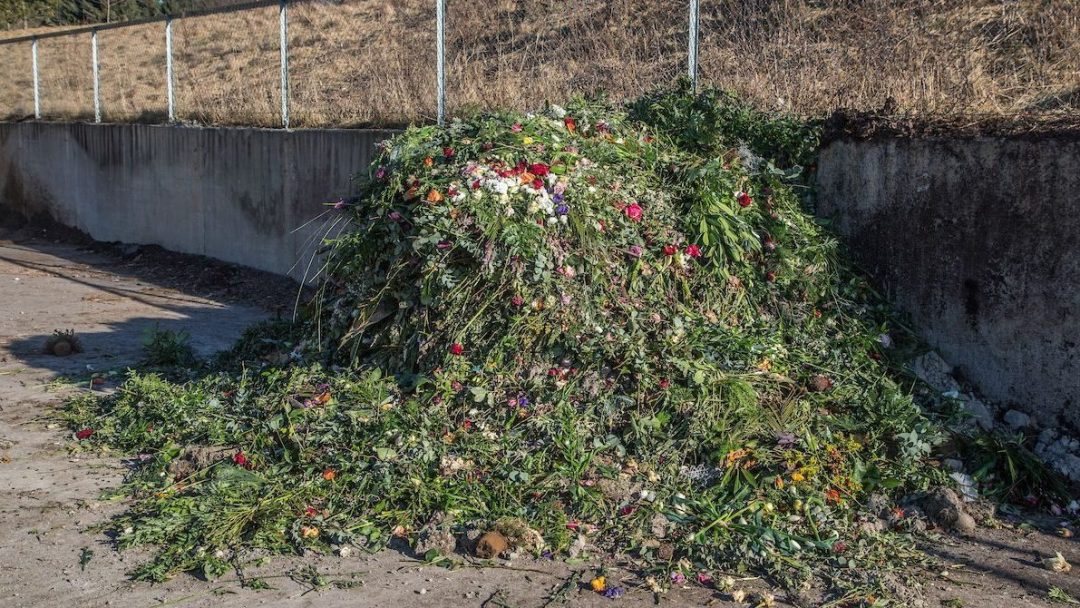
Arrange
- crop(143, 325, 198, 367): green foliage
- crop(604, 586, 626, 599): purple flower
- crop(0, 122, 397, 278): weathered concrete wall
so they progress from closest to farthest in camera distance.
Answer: crop(604, 586, 626, 599): purple flower → crop(143, 325, 198, 367): green foliage → crop(0, 122, 397, 278): weathered concrete wall

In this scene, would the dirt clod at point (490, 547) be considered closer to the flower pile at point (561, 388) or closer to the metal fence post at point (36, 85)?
Answer: the flower pile at point (561, 388)

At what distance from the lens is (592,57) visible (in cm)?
900

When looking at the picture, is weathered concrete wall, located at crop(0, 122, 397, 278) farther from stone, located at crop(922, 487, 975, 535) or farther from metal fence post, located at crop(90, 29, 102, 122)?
stone, located at crop(922, 487, 975, 535)

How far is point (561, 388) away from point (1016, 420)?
7.84ft

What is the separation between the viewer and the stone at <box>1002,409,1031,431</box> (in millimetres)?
5328

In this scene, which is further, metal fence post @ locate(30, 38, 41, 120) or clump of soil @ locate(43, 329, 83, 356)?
metal fence post @ locate(30, 38, 41, 120)

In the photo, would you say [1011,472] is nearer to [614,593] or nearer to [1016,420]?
[1016,420]

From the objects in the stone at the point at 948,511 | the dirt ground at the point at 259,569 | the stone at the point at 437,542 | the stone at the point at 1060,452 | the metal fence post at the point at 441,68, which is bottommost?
the dirt ground at the point at 259,569

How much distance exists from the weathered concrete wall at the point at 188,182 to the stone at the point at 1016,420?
226 inches

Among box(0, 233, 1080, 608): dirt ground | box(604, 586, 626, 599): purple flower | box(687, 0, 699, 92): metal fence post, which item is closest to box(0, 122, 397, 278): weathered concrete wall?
box(687, 0, 699, 92): metal fence post

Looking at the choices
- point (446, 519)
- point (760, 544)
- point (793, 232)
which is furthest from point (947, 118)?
point (446, 519)

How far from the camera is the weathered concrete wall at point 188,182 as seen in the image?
33.0ft

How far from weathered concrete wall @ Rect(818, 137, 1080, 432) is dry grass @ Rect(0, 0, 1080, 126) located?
49 cm

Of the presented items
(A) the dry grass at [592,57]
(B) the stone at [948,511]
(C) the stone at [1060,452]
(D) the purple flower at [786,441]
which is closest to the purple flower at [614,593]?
(D) the purple flower at [786,441]
